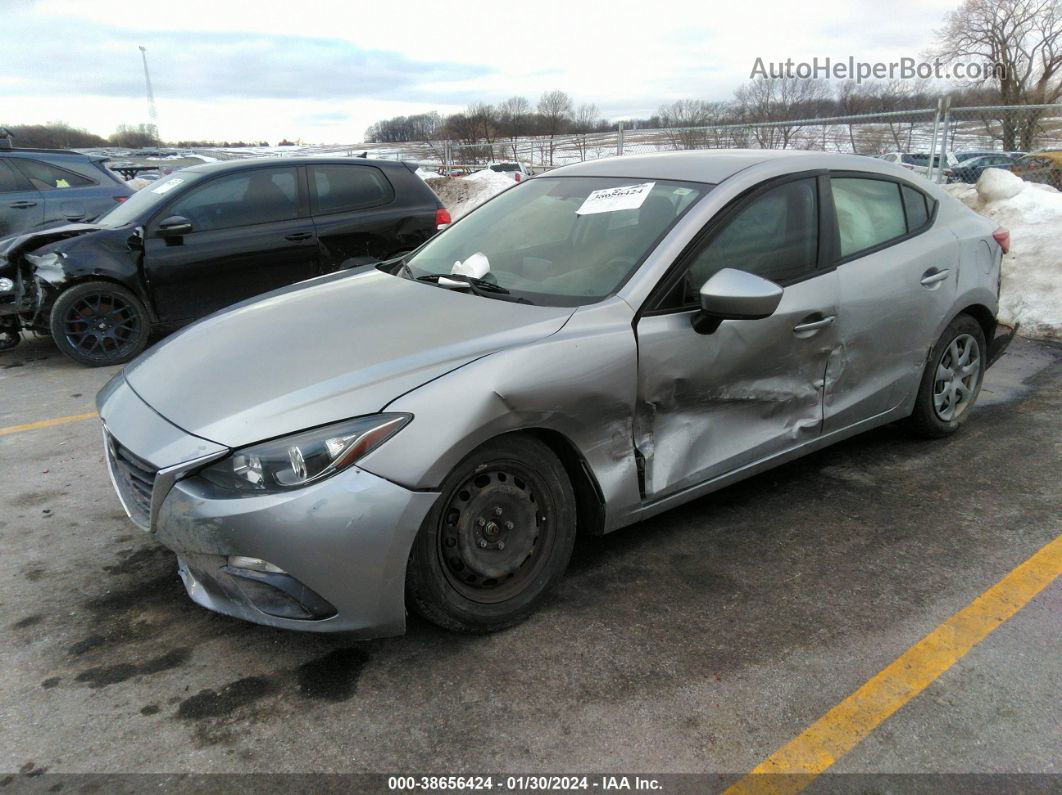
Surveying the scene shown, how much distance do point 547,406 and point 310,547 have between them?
0.87m

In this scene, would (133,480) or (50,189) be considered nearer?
(133,480)

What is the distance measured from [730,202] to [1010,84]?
117 ft

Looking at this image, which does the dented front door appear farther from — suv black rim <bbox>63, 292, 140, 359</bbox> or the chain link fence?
the chain link fence

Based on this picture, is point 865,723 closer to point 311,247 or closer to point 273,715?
point 273,715

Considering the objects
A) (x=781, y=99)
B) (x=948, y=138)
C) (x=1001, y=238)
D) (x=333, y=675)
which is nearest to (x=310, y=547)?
(x=333, y=675)

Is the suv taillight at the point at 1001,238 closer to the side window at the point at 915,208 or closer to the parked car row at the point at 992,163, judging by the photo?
the side window at the point at 915,208

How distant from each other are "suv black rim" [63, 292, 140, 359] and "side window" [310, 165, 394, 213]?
180cm

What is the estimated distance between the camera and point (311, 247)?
22.7 ft

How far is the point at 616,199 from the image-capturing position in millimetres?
3439

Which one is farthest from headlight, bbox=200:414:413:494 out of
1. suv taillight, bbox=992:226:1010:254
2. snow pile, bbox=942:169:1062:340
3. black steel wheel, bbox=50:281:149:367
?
snow pile, bbox=942:169:1062:340

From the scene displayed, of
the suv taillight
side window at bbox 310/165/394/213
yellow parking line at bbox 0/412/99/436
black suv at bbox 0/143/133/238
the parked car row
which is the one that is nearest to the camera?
the suv taillight

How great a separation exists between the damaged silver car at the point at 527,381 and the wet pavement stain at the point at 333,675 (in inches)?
8.7

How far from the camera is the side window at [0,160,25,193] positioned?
27.4 feet

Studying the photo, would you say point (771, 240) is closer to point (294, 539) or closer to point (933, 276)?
point (933, 276)
